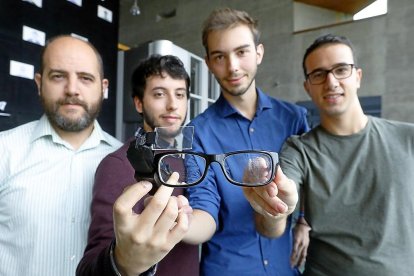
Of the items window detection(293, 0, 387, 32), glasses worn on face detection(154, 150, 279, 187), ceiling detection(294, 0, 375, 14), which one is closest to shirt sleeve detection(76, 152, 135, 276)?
glasses worn on face detection(154, 150, 279, 187)

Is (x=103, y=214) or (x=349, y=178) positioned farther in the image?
(x=349, y=178)

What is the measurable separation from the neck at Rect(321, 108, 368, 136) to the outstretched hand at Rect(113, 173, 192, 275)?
0.94 meters

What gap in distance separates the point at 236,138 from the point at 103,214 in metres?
0.69

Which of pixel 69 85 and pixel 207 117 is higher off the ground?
pixel 69 85

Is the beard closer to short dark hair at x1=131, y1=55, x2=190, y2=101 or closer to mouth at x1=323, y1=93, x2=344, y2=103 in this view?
short dark hair at x1=131, y1=55, x2=190, y2=101

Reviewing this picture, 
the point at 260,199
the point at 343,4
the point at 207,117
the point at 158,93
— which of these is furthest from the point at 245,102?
the point at 343,4

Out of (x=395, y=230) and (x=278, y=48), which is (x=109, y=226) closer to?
(x=395, y=230)

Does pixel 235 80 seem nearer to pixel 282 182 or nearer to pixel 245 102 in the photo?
pixel 245 102

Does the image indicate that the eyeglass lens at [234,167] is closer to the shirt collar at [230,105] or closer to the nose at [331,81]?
the shirt collar at [230,105]

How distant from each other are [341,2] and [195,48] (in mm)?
3914

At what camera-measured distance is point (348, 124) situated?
1494mm

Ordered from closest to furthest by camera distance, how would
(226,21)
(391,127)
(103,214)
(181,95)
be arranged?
(103,214) → (391,127) → (226,21) → (181,95)

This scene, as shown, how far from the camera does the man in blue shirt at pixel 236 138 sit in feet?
4.62

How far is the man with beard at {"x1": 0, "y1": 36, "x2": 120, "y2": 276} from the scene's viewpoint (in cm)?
139
